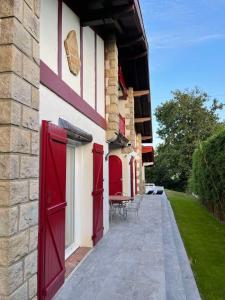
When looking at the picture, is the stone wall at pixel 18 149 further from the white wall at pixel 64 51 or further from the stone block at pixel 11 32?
the white wall at pixel 64 51

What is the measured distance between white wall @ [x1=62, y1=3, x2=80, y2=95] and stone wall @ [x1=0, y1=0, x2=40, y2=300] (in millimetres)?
1852

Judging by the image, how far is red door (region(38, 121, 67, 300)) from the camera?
3863 mm

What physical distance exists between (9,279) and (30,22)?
2308mm

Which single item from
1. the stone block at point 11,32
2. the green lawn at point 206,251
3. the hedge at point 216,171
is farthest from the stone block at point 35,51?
the hedge at point 216,171

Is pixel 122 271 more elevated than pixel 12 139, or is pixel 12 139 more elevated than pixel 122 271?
pixel 12 139

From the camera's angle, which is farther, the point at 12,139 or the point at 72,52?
the point at 72,52

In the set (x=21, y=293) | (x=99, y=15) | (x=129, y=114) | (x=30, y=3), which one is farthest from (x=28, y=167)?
(x=129, y=114)

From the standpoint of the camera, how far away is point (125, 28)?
7645mm

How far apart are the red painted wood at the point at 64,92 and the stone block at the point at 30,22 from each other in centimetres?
79

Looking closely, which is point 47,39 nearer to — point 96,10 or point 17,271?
point 96,10

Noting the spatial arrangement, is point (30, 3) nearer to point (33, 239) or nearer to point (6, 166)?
point (6, 166)

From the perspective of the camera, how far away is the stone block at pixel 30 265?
300 centimetres

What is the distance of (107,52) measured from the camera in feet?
26.3

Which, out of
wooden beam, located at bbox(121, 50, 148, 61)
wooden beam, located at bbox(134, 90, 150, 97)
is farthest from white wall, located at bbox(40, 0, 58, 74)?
wooden beam, located at bbox(134, 90, 150, 97)
